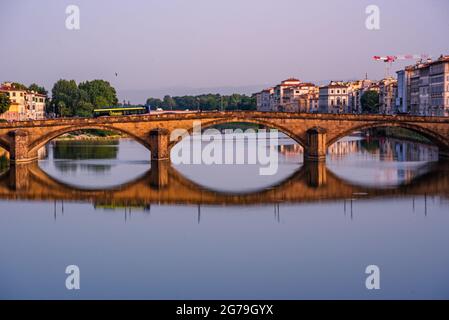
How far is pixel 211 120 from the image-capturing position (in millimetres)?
45750

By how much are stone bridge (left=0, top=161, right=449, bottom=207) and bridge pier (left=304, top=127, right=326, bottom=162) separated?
599 centimetres

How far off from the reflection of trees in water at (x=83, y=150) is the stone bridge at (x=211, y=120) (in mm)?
4854

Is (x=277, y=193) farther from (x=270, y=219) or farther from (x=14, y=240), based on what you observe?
(x=14, y=240)

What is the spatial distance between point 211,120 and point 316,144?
6304 millimetres

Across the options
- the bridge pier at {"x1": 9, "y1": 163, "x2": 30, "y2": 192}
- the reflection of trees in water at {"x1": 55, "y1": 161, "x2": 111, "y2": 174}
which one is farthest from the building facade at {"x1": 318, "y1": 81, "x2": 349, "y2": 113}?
the bridge pier at {"x1": 9, "y1": 163, "x2": 30, "y2": 192}

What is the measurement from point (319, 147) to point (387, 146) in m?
15.9

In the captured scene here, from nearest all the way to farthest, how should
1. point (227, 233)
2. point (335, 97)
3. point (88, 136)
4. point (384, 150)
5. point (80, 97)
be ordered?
point (227, 233) < point (384, 150) < point (88, 136) < point (80, 97) < point (335, 97)

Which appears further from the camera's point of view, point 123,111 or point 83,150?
point 123,111

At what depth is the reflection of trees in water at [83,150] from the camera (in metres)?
51.2

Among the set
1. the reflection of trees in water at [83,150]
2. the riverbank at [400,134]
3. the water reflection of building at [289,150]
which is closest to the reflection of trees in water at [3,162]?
the reflection of trees in water at [83,150]

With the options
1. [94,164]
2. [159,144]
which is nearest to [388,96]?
[159,144]

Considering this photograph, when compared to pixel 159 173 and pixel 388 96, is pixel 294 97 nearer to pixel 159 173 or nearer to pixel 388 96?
pixel 388 96

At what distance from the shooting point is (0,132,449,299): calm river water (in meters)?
18.0

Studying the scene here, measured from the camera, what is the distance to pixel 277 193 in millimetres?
32094
